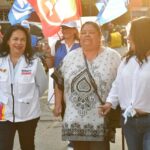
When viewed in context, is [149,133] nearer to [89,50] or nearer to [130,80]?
[130,80]

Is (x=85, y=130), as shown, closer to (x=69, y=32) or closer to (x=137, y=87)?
(x=137, y=87)

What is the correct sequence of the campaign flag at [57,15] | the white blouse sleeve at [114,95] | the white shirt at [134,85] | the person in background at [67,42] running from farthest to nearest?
the person in background at [67,42] → the campaign flag at [57,15] → the white blouse sleeve at [114,95] → the white shirt at [134,85]

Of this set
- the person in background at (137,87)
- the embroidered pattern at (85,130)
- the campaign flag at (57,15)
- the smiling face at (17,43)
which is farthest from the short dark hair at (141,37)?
the campaign flag at (57,15)

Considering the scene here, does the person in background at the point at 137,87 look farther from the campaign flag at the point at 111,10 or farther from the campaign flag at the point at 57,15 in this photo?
the campaign flag at the point at 111,10

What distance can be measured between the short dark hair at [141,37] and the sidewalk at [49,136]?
2.99 metres

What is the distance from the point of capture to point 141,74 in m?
3.92

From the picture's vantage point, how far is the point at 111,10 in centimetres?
687

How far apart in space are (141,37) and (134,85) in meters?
0.40

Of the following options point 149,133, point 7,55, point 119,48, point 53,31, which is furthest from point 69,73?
point 119,48

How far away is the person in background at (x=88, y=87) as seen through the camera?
4406mm

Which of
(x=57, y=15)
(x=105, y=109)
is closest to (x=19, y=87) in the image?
(x=105, y=109)

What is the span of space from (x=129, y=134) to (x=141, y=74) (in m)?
0.53

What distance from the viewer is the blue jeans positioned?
3941 millimetres

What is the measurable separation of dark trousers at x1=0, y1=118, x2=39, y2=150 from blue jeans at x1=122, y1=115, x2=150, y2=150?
100 cm
